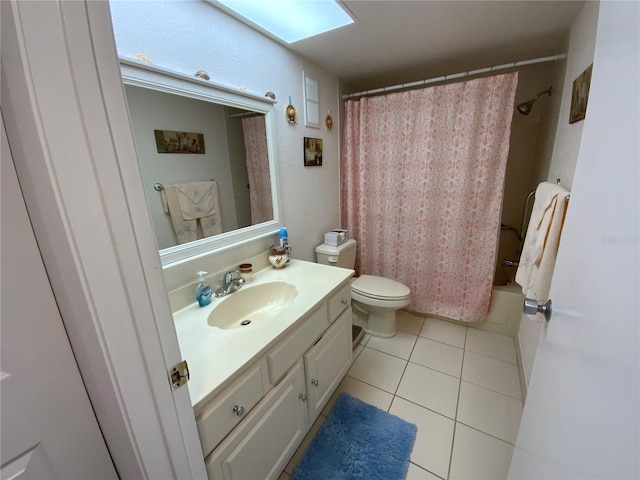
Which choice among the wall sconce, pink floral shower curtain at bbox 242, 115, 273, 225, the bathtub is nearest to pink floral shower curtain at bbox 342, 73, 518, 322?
the bathtub

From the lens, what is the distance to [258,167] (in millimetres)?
1521

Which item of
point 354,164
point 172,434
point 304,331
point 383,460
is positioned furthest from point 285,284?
point 354,164

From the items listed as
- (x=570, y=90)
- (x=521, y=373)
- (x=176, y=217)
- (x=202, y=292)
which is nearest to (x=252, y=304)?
(x=202, y=292)

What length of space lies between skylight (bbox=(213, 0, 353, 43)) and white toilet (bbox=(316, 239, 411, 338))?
1365mm

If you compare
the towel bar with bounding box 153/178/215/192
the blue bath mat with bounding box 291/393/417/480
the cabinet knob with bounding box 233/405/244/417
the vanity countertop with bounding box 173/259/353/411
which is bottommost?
the blue bath mat with bounding box 291/393/417/480

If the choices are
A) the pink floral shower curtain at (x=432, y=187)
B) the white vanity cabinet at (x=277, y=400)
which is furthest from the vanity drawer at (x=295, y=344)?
the pink floral shower curtain at (x=432, y=187)

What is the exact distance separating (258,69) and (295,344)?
142 cm

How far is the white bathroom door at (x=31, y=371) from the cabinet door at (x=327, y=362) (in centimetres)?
78

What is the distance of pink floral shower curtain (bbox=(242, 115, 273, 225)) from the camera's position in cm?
145

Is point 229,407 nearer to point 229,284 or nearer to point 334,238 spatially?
point 229,284

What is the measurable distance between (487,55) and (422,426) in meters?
2.45

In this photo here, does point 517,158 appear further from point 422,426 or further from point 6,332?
point 6,332

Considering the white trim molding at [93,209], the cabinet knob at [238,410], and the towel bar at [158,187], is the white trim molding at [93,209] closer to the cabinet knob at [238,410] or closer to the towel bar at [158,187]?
the cabinet knob at [238,410]

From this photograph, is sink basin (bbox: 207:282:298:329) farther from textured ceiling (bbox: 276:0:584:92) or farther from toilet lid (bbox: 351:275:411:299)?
textured ceiling (bbox: 276:0:584:92)
